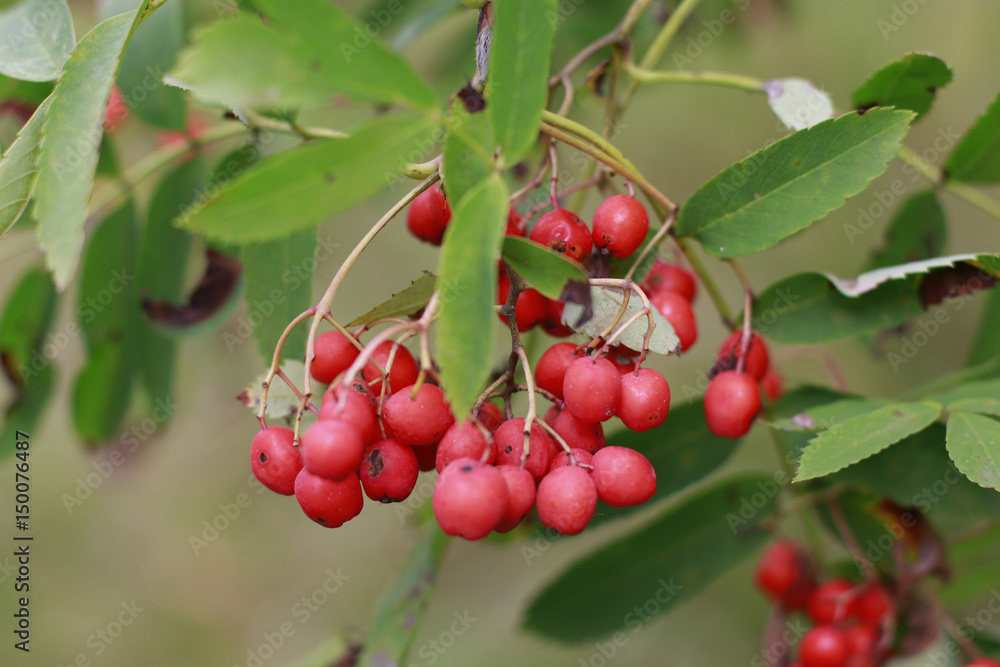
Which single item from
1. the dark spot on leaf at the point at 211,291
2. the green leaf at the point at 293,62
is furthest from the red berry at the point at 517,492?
the dark spot on leaf at the point at 211,291

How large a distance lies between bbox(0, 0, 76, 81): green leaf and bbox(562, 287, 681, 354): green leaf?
83 centimetres

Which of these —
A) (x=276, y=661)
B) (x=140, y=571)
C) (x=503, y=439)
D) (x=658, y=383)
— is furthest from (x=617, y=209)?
(x=140, y=571)

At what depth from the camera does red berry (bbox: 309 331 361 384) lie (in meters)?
0.96

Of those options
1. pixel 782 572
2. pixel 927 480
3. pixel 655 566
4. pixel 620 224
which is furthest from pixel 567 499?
pixel 782 572

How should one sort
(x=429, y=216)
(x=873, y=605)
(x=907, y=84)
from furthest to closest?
(x=873, y=605), (x=907, y=84), (x=429, y=216)

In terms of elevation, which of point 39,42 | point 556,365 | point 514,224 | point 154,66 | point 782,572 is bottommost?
point 782,572

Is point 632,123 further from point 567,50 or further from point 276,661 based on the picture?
point 276,661

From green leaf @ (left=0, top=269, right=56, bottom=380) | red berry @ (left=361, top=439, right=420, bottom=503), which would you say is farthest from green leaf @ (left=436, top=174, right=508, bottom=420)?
green leaf @ (left=0, top=269, right=56, bottom=380)

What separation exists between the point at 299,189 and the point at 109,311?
1.20 metres

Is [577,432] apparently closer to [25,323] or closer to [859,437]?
[859,437]

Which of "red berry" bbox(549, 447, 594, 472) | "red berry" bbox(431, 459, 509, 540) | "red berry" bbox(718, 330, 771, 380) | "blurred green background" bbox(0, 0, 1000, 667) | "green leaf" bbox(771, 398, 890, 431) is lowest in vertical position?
"blurred green background" bbox(0, 0, 1000, 667)

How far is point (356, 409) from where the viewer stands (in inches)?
32.7

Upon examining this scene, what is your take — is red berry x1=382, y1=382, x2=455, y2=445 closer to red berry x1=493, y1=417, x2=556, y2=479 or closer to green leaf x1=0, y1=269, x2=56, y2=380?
red berry x1=493, y1=417, x2=556, y2=479

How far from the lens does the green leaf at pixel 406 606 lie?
1393 millimetres
